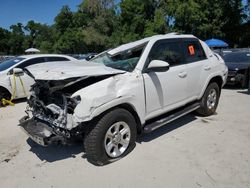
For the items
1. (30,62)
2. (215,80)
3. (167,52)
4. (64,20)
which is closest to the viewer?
(167,52)

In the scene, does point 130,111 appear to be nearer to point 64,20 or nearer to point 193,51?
point 193,51

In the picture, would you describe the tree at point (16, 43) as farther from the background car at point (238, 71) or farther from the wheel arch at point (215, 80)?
the wheel arch at point (215, 80)

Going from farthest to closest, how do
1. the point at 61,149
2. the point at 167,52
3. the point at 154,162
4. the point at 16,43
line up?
1. the point at 16,43
2. the point at 167,52
3. the point at 61,149
4. the point at 154,162

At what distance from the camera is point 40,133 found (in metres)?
3.81

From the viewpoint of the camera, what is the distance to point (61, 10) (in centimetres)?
5516

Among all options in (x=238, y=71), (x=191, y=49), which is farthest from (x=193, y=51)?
(x=238, y=71)

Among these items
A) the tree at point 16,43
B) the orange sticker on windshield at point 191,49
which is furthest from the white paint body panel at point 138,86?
the tree at point 16,43

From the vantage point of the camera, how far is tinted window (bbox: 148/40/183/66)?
4589mm

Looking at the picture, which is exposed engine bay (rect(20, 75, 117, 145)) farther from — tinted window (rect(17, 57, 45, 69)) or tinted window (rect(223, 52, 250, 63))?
tinted window (rect(223, 52, 250, 63))

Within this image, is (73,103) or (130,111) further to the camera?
(130,111)

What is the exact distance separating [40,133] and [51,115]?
0.36m

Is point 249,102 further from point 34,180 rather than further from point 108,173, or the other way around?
point 34,180

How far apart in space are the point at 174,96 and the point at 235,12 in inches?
1331

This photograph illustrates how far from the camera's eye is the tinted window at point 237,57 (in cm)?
1084
